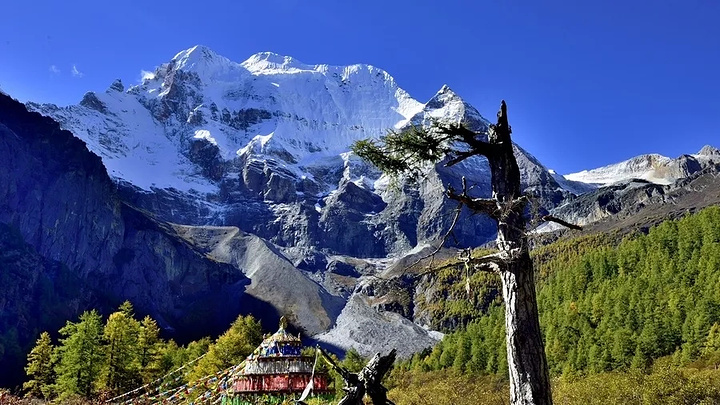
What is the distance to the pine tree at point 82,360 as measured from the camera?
158ft

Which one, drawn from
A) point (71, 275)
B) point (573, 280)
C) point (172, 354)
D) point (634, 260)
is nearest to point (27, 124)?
point (71, 275)

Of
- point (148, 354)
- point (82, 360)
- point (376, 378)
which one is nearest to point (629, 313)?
point (148, 354)

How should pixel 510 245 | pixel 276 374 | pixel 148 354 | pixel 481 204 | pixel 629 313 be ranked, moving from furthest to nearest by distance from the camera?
pixel 629 313 < pixel 148 354 < pixel 276 374 < pixel 481 204 < pixel 510 245

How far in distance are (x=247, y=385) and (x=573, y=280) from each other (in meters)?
118

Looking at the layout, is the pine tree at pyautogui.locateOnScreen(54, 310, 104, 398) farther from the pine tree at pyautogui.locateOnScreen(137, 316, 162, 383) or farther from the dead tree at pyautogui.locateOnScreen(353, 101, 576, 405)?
the dead tree at pyautogui.locateOnScreen(353, 101, 576, 405)

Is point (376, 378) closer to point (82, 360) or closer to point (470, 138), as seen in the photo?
point (470, 138)

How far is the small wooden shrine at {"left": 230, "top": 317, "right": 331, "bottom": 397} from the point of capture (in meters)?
22.5

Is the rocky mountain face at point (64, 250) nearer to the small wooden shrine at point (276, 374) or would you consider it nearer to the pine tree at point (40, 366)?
the pine tree at point (40, 366)

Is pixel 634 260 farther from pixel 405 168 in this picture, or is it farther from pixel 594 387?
pixel 405 168

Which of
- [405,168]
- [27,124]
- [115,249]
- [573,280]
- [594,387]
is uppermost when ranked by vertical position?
[27,124]

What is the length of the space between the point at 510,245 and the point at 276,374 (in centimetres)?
1588

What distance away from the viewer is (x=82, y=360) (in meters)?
48.7

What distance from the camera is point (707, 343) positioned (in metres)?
72.8

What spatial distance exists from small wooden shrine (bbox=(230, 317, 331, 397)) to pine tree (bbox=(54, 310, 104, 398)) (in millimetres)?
30651
